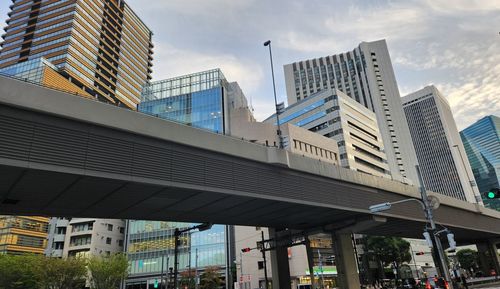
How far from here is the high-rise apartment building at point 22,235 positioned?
3118 inches

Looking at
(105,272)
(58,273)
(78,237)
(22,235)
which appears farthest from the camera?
(78,237)

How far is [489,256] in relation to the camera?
73875 millimetres

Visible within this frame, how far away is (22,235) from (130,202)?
3005 inches

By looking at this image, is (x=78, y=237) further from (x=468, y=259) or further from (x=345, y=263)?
(x=468, y=259)

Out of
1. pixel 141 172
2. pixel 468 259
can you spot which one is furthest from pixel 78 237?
pixel 468 259

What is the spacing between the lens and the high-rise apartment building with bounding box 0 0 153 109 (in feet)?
432

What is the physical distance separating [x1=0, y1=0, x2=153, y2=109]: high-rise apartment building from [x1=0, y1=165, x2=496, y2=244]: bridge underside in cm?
10241

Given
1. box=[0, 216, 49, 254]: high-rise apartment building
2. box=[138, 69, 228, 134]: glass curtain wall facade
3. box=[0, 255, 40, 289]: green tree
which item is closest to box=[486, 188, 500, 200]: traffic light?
box=[0, 255, 40, 289]: green tree

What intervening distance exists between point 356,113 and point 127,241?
75.8m

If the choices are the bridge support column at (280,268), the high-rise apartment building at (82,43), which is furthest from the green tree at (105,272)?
the high-rise apartment building at (82,43)

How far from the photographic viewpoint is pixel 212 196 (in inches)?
885

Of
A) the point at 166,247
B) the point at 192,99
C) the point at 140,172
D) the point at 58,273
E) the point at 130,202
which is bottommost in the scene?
the point at 58,273

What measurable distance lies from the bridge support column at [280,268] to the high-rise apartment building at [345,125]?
63896mm

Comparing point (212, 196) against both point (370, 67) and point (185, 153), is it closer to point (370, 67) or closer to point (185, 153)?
point (185, 153)
